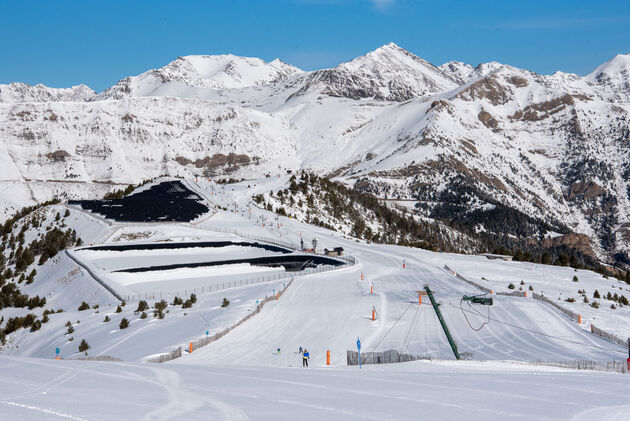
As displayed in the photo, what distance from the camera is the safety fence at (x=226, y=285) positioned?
1822 inches

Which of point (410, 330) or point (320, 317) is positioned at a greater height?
point (320, 317)

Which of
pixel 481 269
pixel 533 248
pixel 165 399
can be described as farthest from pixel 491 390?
pixel 533 248

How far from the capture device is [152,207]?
85.1 metres

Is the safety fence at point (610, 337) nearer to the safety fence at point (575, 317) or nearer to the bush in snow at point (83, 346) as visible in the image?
the safety fence at point (575, 317)

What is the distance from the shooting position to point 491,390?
14.9 meters

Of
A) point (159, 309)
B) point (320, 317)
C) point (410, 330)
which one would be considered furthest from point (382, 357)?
point (159, 309)

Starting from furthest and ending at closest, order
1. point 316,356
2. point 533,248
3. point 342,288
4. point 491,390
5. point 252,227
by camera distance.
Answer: point 533,248
point 252,227
point 342,288
point 316,356
point 491,390

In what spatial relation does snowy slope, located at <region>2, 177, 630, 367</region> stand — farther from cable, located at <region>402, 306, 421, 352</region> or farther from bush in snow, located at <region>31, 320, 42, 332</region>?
bush in snow, located at <region>31, 320, 42, 332</region>

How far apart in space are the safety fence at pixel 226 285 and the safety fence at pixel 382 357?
24945 millimetres

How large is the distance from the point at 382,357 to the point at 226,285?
28642 millimetres

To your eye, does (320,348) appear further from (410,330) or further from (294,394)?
(294,394)

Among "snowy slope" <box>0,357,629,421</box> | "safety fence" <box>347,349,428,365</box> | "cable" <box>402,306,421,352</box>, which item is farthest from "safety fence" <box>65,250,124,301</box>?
"snowy slope" <box>0,357,629,421</box>

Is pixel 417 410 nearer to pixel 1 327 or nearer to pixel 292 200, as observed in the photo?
pixel 1 327

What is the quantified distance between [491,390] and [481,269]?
5007 cm
